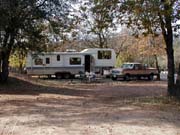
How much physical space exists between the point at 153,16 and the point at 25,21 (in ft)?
28.0

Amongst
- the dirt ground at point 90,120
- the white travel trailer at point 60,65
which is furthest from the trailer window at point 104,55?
the dirt ground at point 90,120

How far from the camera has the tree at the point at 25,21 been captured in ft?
63.2

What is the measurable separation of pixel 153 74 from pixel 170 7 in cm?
2544

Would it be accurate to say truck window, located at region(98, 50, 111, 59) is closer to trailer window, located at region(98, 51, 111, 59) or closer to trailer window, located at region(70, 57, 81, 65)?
trailer window, located at region(98, 51, 111, 59)

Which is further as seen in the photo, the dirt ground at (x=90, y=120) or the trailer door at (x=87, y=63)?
the trailer door at (x=87, y=63)

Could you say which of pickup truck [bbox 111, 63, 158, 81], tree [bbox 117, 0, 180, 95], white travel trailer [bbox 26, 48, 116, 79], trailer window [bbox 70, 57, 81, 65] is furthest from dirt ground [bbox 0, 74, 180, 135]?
trailer window [bbox 70, 57, 81, 65]

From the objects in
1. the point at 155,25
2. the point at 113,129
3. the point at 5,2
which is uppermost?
the point at 5,2

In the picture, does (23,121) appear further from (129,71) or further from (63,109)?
(129,71)

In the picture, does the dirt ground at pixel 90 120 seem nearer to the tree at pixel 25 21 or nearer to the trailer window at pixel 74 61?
the tree at pixel 25 21

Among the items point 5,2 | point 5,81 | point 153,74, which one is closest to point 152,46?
point 153,74

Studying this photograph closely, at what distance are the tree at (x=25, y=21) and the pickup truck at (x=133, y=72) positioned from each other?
1454 centimetres

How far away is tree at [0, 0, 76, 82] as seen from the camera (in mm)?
19256

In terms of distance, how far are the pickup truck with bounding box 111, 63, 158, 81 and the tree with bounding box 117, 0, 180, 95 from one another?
20.4m

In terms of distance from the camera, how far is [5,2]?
18.5 metres
